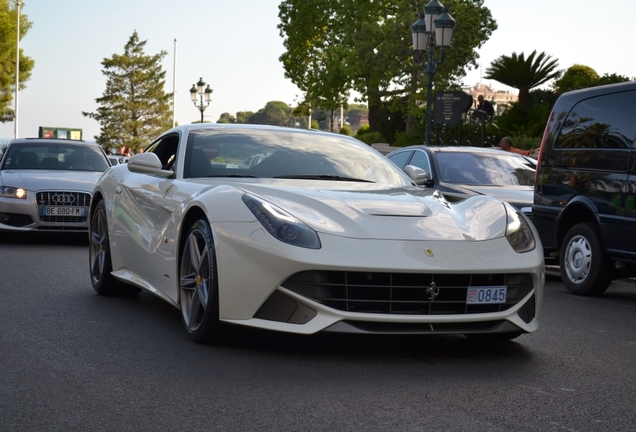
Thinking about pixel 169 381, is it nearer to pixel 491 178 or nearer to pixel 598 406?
pixel 598 406

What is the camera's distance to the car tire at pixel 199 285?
546cm

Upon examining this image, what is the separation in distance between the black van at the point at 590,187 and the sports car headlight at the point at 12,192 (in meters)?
6.71

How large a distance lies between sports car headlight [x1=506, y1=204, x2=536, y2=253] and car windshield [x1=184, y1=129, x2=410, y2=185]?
1.06 metres

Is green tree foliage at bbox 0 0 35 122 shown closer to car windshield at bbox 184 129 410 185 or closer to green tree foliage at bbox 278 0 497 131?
green tree foliage at bbox 278 0 497 131

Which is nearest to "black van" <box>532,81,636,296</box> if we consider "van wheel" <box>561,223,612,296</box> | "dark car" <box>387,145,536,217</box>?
"van wheel" <box>561,223,612,296</box>

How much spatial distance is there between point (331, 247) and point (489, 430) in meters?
1.50

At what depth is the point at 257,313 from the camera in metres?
5.27

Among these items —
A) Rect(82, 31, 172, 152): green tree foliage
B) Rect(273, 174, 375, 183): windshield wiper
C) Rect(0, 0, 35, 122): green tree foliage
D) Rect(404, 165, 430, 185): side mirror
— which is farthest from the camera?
Rect(82, 31, 172, 152): green tree foliage

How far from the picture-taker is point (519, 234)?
19.0 feet

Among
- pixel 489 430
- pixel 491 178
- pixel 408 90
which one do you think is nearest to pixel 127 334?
pixel 489 430

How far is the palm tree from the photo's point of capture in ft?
111

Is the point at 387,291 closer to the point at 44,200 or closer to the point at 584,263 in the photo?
the point at 584,263

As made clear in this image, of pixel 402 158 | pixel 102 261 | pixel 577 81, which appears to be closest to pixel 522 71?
pixel 577 81

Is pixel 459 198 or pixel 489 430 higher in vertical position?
pixel 459 198
